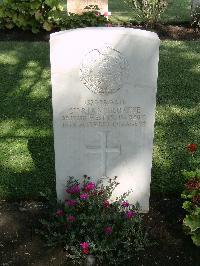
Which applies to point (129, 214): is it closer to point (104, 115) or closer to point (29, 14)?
point (104, 115)

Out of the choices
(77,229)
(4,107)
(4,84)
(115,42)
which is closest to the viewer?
(115,42)

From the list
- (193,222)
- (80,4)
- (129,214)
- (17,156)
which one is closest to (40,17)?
(80,4)

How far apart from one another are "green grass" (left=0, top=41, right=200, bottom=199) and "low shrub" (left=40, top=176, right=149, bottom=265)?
2.19ft

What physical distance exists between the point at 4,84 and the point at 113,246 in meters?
3.96

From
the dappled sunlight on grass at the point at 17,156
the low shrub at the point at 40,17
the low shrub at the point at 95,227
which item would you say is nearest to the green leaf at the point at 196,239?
the low shrub at the point at 95,227

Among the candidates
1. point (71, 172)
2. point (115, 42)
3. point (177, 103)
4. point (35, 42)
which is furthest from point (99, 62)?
point (35, 42)

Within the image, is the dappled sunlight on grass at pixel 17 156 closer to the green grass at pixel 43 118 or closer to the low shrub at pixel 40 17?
the green grass at pixel 43 118

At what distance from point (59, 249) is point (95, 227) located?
1.24 feet

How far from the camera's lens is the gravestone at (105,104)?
330 cm

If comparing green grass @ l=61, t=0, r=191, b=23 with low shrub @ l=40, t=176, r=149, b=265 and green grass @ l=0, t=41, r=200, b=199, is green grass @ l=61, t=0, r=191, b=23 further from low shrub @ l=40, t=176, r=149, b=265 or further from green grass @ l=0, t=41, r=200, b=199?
low shrub @ l=40, t=176, r=149, b=265

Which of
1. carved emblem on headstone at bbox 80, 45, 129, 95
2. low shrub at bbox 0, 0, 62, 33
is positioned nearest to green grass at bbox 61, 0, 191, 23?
low shrub at bbox 0, 0, 62, 33

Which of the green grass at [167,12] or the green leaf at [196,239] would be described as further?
the green grass at [167,12]

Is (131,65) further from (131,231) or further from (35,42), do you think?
(35,42)

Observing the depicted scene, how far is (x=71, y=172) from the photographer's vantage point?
382 centimetres
